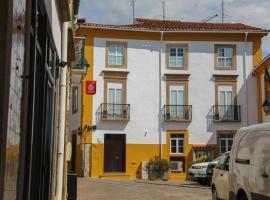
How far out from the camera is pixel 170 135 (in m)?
34.9

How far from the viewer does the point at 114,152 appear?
34.4m

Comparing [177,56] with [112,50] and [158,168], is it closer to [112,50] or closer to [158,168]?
[112,50]

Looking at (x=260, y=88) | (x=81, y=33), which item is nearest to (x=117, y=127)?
(x=81, y=33)

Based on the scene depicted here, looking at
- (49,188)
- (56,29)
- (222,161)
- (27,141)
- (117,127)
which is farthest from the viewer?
(117,127)

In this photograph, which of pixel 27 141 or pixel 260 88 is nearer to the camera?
pixel 27 141

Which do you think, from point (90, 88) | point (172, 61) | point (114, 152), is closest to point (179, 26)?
point (172, 61)

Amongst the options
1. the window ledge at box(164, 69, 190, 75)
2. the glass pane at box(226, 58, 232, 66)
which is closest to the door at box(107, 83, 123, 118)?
the window ledge at box(164, 69, 190, 75)

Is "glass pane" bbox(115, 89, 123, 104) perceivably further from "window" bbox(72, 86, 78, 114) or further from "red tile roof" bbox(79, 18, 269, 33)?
"red tile roof" bbox(79, 18, 269, 33)

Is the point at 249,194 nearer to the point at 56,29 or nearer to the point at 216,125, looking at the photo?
the point at 56,29

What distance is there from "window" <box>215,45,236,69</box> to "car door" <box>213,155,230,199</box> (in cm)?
2275

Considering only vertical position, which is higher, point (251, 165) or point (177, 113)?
point (177, 113)

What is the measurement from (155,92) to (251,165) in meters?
25.8

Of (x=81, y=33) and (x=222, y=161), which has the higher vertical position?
(x=81, y=33)

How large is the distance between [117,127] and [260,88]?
10486 millimetres
